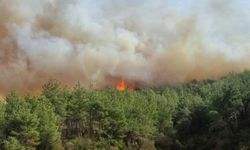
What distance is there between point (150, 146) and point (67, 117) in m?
19.2

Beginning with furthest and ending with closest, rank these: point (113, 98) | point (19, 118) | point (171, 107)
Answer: point (171, 107) → point (113, 98) → point (19, 118)

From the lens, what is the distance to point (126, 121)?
11069 cm

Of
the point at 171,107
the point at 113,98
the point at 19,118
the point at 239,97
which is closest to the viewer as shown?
the point at 19,118

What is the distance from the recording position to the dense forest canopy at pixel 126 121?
9862 centimetres

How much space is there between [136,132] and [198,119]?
47.7 ft

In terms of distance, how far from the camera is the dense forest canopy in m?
98.6

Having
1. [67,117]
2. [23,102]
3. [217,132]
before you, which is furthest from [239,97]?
[23,102]

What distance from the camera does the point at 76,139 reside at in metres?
109

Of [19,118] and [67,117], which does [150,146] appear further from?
[19,118]

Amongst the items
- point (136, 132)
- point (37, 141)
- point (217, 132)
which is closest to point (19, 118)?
point (37, 141)

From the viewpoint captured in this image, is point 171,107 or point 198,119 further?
point 171,107

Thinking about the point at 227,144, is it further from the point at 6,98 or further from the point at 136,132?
the point at 6,98

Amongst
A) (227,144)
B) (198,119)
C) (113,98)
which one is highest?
(113,98)

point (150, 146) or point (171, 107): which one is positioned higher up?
point (171, 107)
